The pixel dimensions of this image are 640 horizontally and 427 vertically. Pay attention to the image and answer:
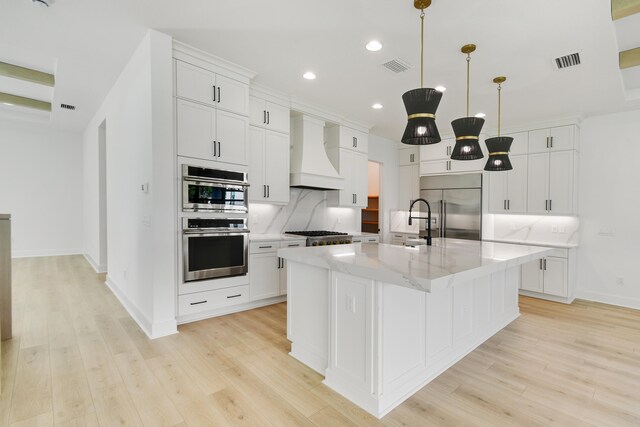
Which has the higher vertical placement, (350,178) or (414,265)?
(350,178)

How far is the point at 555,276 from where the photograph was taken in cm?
469

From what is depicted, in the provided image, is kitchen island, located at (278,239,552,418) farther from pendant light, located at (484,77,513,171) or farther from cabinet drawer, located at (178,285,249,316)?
cabinet drawer, located at (178,285,249,316)

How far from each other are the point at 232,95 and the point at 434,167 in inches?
162

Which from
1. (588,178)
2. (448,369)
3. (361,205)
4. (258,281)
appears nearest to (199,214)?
(258,281)

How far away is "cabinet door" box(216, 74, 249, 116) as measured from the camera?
11.4ft

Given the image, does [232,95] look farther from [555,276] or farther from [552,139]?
[555,276]

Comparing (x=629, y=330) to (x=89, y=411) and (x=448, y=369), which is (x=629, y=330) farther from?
(x=89, y=411)

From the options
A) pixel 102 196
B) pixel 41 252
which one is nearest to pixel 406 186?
pixel 102 196

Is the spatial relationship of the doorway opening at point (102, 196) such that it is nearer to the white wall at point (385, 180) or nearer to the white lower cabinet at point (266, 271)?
the white lower cabinet at point (266, 271)

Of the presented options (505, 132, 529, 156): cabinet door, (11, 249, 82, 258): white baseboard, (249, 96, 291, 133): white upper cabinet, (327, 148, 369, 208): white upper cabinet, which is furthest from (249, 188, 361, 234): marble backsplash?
(11, 249, 82, 258): white baseboard

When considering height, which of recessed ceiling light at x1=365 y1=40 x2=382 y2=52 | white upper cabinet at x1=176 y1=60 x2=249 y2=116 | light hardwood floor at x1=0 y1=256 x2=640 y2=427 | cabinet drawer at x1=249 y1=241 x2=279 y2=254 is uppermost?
recessed ceiling light at x1=365 y1=40 x2=382 y2=52

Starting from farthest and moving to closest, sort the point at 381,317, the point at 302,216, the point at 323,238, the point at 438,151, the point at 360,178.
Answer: the point at 438,151, the point at 360,178, the point at 302,216, the point at 323,238, the point at 381,317

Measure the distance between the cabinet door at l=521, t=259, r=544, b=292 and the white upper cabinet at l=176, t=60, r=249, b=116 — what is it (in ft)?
16.0

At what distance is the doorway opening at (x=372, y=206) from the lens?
24.2 feet
